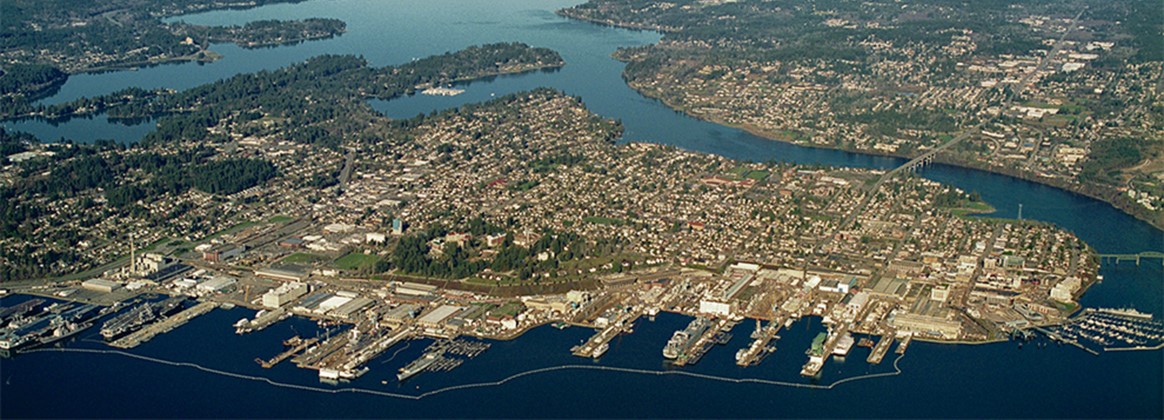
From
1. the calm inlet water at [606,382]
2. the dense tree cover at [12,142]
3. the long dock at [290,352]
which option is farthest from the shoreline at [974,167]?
the dense tree cover at [12,142]

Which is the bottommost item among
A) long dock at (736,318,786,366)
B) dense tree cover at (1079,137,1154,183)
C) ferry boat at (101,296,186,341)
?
dense tree cover at (1079,137,1154,183)

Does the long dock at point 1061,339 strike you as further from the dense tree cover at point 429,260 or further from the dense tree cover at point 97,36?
the dense tree cover at point 97,36

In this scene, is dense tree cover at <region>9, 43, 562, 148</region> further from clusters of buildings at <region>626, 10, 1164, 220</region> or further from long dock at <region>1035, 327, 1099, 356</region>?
long dock at <region>1035, 327, 1099, 356</region>

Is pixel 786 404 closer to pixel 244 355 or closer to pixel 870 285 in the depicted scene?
A: pixel 870 285

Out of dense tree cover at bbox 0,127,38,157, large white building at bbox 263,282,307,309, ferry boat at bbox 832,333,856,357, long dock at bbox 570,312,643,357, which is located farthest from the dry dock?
dense tree cover at bbox 0,127,38,157

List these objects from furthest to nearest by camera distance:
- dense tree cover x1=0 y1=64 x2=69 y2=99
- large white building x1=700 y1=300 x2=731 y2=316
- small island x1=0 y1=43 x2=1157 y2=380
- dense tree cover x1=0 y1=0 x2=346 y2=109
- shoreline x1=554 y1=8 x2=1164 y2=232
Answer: dense tree cover x1=0 y1=0 x2=346 y2=109 < dense tree cover x1=0 y1=64 x2=69 y2=99 < shoreline x1=554 y1=8 x2=1164 y2=232 < large white building x1=700 y1=300 x2=731 y2=316 < small island x1=0 y1=43 x2=1157 y2=380
